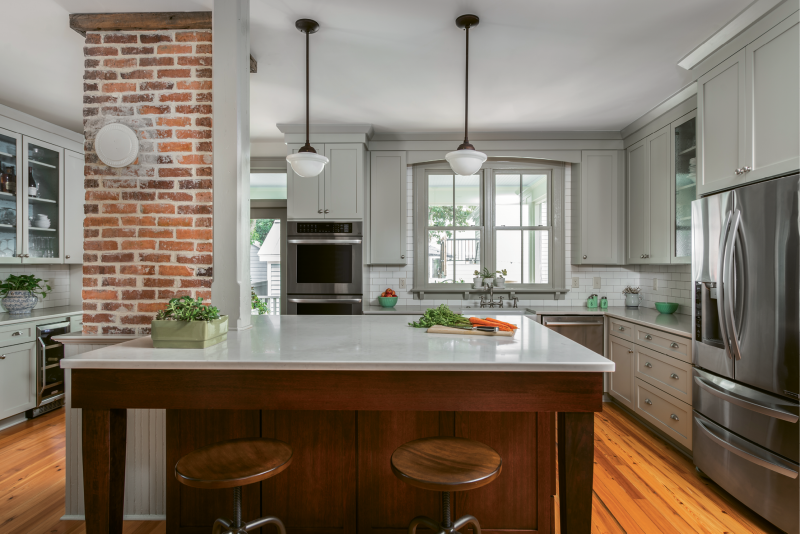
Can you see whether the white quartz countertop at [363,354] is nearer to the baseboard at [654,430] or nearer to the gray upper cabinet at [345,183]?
the baseboard at [654,430]

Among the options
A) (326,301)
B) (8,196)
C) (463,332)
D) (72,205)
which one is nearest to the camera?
(463,332)

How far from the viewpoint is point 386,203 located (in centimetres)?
452

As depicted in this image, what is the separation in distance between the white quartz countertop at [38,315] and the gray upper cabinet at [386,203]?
9.61 ft

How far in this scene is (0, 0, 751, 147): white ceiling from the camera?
235 centimetres

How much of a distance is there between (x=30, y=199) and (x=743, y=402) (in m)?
5.57

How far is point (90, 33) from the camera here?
2287mm

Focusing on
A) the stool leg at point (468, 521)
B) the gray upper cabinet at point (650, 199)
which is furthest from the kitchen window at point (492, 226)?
the stool leg at point (468, 521)

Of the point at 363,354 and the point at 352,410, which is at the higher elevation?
the point at 363,354

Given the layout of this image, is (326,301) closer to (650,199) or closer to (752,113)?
(650,199)

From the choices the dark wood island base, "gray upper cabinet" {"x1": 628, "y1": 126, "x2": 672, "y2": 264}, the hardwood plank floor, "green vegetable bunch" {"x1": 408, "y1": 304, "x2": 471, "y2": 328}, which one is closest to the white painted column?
the dark wood island base

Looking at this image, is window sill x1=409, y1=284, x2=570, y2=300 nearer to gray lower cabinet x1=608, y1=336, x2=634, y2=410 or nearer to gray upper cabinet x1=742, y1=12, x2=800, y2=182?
gray lower cabinet x1=608, y1=336, x2=634, y2=410

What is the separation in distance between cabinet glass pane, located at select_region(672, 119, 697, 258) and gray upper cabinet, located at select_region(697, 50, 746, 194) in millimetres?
744

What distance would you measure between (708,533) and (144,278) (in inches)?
122

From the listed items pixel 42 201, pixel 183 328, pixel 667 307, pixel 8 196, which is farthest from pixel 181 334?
pixel 667 307
